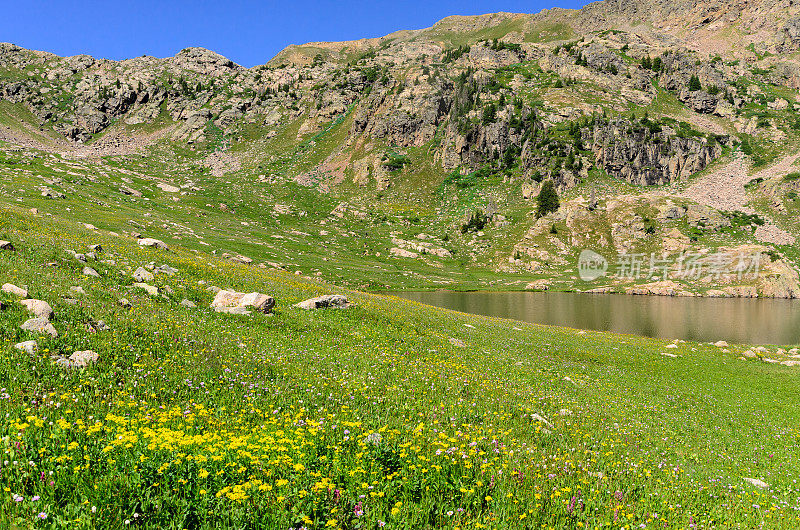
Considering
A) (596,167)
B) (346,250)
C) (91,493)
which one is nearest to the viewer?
(91,493)

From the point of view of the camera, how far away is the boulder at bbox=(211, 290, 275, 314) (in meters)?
18.4

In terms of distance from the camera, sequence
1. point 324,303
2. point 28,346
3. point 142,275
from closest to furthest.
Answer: point 28,346, point 142,275, point 324,303

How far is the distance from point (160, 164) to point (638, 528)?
698 feet

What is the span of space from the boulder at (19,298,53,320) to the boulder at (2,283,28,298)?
0.65 m

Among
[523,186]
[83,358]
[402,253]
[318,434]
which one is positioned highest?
[523,186]

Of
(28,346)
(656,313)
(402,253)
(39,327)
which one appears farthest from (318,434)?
(402,253)

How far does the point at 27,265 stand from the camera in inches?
603

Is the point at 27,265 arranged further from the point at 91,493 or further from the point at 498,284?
the point at 498,284

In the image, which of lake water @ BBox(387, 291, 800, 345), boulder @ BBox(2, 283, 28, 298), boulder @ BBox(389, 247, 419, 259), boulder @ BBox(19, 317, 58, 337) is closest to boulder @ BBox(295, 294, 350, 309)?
boulder @ BBox(2, 283, 28, 298)

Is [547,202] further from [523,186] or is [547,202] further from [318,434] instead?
[318,434]

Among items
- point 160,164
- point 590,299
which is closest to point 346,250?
point 590,299

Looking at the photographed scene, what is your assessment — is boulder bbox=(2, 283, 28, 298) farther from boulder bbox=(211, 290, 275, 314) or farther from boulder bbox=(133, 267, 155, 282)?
boulder bbox=(211, 290, 275, 314)

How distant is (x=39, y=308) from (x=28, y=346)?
279 cm

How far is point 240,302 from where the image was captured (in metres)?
18.9
